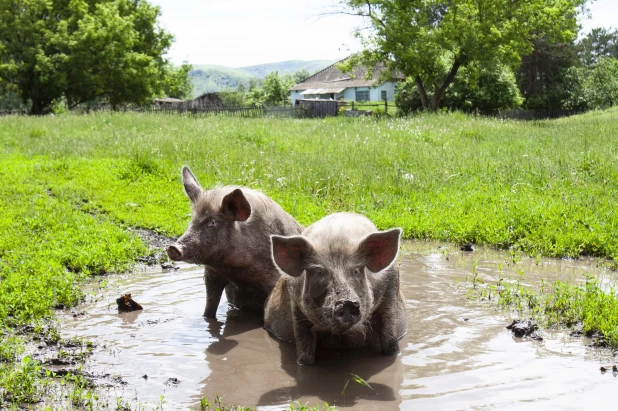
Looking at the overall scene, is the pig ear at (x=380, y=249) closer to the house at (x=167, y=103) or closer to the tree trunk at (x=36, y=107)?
the house at (x=167, y=103)

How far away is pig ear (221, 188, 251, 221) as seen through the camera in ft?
21.7

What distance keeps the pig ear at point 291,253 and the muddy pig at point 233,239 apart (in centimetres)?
139

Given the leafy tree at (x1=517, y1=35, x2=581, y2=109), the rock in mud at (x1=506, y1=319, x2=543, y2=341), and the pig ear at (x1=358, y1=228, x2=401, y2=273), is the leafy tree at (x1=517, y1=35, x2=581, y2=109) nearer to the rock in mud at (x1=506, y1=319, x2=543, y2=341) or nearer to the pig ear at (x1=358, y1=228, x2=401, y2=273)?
the rock in mud at (x1=506, y1=319, x2=543, y2=341)

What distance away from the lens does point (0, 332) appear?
626 centimetres

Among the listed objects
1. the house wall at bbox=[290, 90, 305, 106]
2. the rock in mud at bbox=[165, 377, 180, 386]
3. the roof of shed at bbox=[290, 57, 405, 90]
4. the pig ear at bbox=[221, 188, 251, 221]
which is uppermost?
the roof of shed at bbox=[290, 57, 405, 90]

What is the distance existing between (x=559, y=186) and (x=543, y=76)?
63.8 m

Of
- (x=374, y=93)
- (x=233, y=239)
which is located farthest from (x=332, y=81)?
(x=233, y=239)

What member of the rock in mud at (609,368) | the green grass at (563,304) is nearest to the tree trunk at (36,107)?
the green grass at (563,304)

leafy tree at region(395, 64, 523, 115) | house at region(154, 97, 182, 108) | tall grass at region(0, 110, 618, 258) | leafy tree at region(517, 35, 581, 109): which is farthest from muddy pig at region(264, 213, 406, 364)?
leafy tree at region(517, 35, 581, 109)

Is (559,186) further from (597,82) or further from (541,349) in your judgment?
(597,82)

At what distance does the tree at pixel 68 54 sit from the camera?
49344 millimetres

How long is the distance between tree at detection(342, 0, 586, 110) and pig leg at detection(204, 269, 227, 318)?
33.8m

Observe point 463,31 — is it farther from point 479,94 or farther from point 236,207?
point 236,207

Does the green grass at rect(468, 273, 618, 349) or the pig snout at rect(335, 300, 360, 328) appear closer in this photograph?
the pig snout at rect(335, 300, 360, 328)
